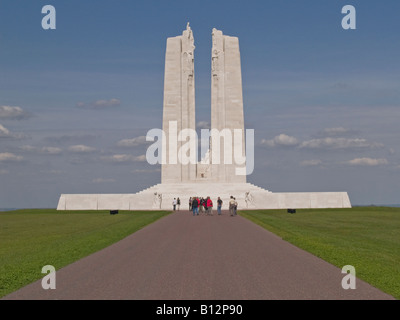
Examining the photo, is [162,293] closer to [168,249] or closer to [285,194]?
[168,249]

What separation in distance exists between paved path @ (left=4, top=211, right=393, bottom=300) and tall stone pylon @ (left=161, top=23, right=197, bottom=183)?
54.9 meters

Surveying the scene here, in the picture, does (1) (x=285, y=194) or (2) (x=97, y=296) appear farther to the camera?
(1) (x=285, y=194)

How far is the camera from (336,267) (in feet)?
44.0

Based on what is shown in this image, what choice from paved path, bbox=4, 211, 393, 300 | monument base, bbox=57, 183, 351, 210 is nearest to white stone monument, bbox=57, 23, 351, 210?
monument base, bbox=57, 183, 351, 210

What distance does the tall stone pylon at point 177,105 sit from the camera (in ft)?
241

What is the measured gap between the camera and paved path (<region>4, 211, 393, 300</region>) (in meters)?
9.75

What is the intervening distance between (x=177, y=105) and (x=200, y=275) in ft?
205

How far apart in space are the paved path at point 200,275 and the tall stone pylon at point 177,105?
180ft

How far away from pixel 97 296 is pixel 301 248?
10.0 m

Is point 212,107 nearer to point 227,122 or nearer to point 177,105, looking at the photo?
point 227,122

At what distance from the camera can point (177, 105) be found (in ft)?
241

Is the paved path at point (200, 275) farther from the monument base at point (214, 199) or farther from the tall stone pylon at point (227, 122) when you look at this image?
the tall stone pylon at point (227, 122)

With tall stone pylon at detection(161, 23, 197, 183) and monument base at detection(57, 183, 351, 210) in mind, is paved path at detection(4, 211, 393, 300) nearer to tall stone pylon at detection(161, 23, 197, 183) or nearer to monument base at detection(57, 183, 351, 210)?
monument base at detection(57, 183, 351, 210)

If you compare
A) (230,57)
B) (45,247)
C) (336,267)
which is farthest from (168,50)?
(336,267)
